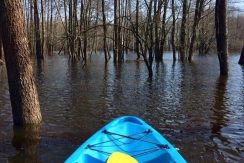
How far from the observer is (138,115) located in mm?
9922

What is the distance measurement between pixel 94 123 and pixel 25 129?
175 centimetres

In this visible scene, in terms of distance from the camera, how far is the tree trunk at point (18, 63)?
23.8ft

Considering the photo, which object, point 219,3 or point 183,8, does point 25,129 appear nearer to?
point 219,3

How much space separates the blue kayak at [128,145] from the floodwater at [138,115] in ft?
2.81

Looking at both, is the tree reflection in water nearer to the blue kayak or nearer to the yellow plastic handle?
the blue kayak

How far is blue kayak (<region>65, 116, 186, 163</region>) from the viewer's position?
Result: 17.3 feet

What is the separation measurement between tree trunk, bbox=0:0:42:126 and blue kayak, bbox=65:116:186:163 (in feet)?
7.41

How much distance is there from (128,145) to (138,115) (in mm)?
3904

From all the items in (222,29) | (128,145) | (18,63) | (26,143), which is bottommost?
(26,143)

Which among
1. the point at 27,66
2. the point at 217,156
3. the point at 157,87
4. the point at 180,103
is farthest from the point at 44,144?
the point at 157,87

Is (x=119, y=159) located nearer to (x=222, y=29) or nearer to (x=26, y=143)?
(x=26, y=143)

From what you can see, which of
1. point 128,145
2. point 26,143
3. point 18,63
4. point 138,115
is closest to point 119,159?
point 128,145

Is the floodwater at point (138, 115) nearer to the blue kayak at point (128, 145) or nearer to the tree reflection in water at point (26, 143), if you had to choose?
the tree reflection in water at point (26, 143)

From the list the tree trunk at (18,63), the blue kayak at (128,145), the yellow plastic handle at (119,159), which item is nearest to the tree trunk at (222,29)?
the tree trunk at (18,63)
